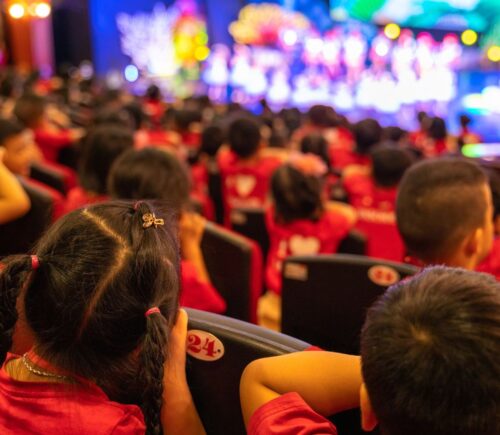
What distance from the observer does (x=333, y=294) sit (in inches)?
55.6

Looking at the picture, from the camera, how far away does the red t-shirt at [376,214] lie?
2768 mm

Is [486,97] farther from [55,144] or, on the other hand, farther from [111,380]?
[111,380]

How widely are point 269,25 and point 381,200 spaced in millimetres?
8271

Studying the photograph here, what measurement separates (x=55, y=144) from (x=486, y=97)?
5802mm

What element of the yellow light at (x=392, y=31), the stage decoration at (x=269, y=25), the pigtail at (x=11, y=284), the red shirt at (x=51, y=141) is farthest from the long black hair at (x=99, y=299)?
the yellow light at (x=392, y=31)

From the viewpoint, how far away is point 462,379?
0.66m

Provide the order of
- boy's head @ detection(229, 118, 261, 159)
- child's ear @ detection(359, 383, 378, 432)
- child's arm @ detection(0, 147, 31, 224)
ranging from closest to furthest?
child's ear @ detection(359, 383, 378, 432) < child's arm @ detection(0, 147, 31, 224) < boy's head @ detection(229, 118, 261, 159)

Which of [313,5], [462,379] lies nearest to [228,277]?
[462,379]

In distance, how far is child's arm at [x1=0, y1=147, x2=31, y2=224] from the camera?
5.86ft

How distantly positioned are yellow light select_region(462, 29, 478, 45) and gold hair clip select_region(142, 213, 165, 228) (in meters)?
11.6

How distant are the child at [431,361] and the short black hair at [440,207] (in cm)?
69

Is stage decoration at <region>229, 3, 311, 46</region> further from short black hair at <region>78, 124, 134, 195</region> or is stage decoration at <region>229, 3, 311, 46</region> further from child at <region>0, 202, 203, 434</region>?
child at <region>0, 202, 203, 434</region>

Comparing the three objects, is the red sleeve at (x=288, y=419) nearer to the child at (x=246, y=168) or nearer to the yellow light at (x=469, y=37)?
the child at (x=246, y=168)

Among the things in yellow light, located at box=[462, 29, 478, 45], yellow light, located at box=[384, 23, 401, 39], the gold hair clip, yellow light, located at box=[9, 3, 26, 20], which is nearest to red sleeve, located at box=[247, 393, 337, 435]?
the gold hair clip
